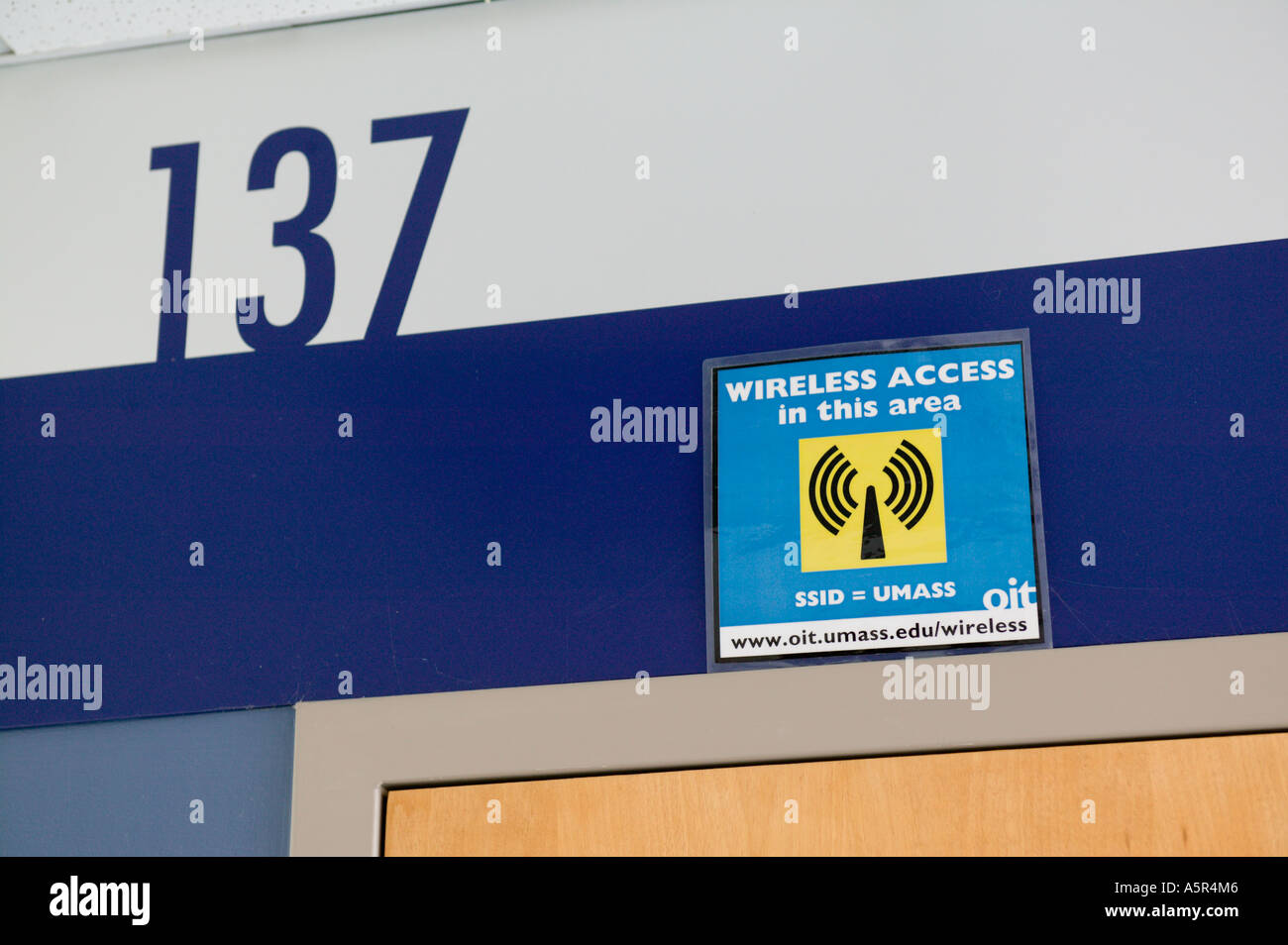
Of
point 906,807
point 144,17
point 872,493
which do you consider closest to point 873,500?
point 872,493

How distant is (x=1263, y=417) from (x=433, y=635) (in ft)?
3.88

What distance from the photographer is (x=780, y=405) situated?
1.92 metres

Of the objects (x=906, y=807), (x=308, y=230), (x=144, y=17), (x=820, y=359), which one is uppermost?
(x=144, y=17)

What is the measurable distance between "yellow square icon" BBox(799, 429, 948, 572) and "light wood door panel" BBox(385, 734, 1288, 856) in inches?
11.0

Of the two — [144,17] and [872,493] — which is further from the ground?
[144,17]

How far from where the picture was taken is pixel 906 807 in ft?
5.59

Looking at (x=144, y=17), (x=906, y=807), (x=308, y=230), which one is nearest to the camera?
(x=906, y=807)

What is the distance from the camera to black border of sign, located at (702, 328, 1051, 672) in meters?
1.77

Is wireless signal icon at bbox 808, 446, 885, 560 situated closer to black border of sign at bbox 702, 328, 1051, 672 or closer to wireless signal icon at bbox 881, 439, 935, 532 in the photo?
wireless signal icon at bbox 881, 439, 935, 532

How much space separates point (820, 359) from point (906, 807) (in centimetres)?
64

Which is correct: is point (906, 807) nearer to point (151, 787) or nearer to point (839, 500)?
point (839, 500)

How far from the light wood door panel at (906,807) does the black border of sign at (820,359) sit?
5.5 inches

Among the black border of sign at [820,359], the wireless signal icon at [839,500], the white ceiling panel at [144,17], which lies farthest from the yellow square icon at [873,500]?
the white ceiling panel at [144,17]
